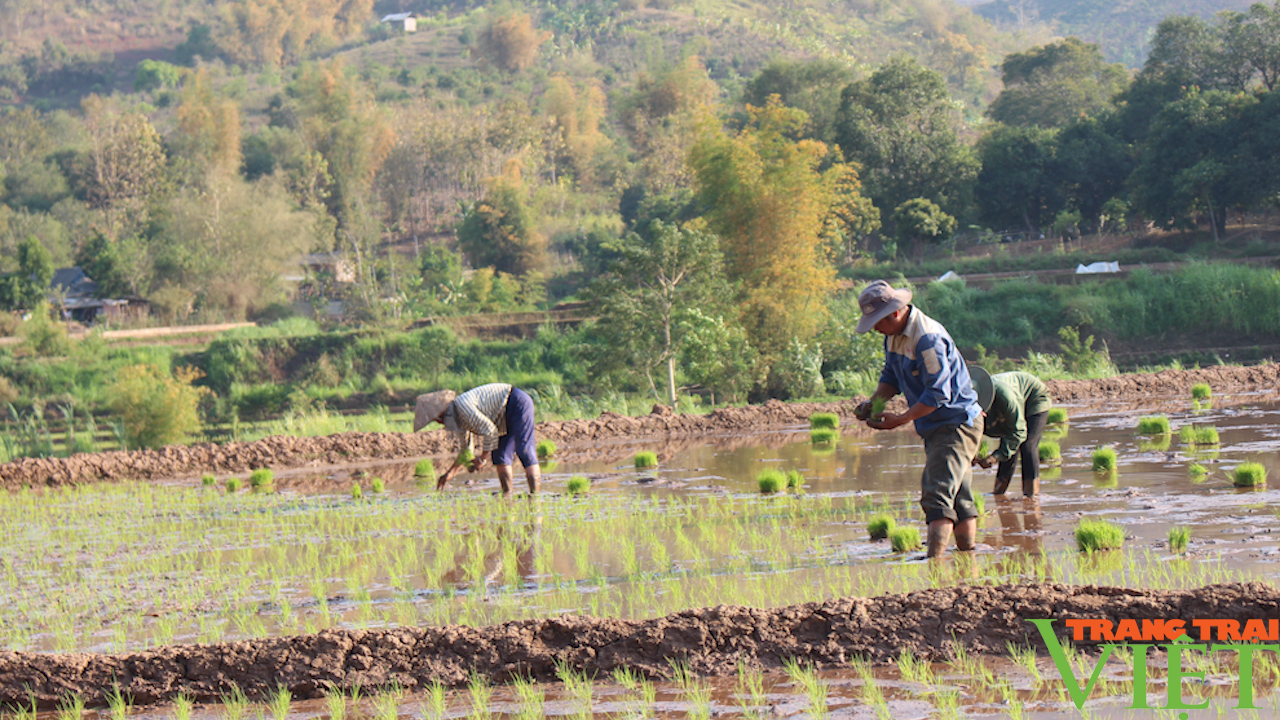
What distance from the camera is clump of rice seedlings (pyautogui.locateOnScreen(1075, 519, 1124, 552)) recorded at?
5781mm

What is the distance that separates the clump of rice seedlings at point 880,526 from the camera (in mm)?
6707

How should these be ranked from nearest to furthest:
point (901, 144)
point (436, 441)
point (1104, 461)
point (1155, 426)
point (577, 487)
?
1. point (1104, 461)
2. point (577, 487)
3. point (1155, 426)
4. point (436, 441)
5. point (901, 144)

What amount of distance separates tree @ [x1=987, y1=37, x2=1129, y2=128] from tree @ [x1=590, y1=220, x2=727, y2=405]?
1665 inches

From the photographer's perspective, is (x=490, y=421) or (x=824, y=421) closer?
(x=490, y=421)

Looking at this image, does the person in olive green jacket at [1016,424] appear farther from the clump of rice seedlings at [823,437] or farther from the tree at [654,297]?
the tree at [654,297]

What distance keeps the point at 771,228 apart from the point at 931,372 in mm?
15801

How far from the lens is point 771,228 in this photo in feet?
69.3

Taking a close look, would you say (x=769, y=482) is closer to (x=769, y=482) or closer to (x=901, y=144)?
(x=769, y=482)

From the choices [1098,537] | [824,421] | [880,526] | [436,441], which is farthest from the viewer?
[436,441]

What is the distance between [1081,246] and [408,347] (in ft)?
77.9

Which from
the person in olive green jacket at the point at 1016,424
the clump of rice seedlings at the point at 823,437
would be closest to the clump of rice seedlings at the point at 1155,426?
the clump of rice seedlings at the point at 823,437

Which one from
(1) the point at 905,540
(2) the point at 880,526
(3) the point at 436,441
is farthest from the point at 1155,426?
(3) the point at 436,441

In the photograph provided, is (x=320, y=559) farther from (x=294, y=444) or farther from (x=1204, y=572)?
(x=294, y=444)

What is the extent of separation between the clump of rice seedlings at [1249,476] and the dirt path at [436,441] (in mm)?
7070
